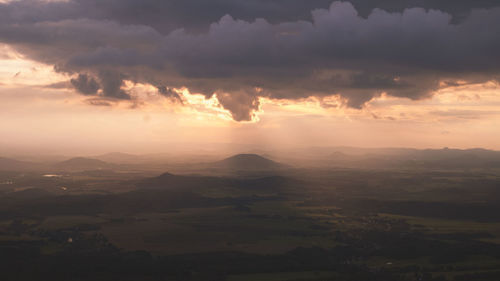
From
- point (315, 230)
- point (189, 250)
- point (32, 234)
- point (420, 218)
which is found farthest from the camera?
point (420, 218)

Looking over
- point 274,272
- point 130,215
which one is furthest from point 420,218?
point 130,215

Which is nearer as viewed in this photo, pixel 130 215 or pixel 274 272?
pixel 274 272

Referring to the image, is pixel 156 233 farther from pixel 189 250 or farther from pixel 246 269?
pixel 246 269

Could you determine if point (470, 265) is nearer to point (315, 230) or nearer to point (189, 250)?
point (315, 230)

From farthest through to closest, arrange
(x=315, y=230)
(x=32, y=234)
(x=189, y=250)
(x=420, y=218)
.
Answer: (x=420, y=218), (x=315, y=230), (x=32, y=234), (x=189, y=250)

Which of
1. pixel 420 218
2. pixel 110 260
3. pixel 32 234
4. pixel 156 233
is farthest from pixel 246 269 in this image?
pixel 420 218

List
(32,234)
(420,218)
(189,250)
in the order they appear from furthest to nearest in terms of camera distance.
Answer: (420,218) < (32,234) < (189,250)

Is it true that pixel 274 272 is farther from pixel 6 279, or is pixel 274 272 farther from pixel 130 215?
pixel 130 215

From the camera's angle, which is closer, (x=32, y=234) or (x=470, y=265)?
(x=470, y=265)
